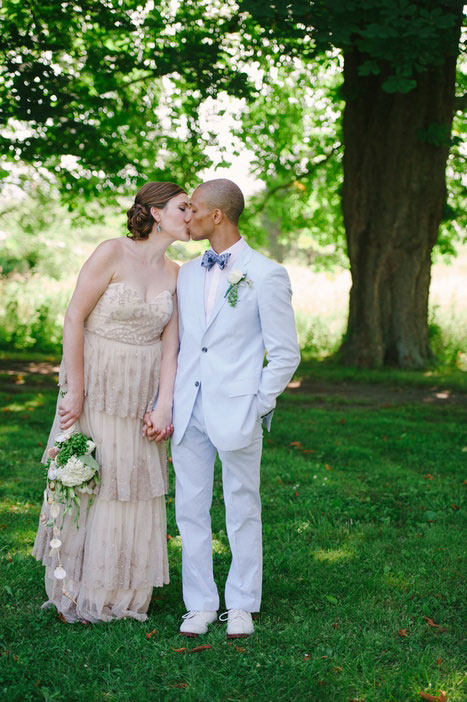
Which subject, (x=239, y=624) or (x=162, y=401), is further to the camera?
(x=162, y=401)

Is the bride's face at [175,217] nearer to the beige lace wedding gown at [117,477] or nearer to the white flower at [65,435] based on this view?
the beige lace wedding gown at [117,477]

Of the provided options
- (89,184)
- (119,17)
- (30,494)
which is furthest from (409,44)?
(30,494)

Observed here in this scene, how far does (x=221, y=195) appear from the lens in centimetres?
384

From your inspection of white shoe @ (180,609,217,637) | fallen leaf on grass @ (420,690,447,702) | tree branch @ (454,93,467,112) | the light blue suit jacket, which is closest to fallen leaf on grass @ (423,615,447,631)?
fallen leaf on grass @ (420,690,447,702)

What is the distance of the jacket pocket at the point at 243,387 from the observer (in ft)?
12.4

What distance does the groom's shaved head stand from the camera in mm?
3846

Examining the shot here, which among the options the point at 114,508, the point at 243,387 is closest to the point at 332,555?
the point at 114,508

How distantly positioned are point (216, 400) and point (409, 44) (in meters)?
6.41

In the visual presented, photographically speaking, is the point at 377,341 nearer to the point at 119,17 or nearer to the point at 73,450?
the point at 119,17

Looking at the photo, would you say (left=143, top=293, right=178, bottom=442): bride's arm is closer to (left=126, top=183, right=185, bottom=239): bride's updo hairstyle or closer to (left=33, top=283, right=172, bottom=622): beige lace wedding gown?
(left=33, top=283, right=172, bottom=622): beige lace wedding gown

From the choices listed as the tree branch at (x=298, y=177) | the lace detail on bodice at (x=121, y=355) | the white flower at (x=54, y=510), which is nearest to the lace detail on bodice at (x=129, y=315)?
the lace detail on bodice at (x=121, y=355)

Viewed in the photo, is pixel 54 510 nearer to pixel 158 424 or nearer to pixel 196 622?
pixel 158 424

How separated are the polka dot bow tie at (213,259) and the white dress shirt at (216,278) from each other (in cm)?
3

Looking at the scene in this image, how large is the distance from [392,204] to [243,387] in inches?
401
